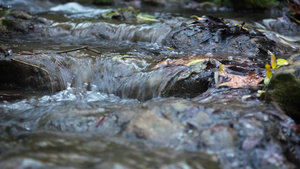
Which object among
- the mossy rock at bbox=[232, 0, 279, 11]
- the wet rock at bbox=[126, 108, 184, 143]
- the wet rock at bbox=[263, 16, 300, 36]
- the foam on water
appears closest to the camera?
the wet rock at bbox=[126, 108, 184, 143]

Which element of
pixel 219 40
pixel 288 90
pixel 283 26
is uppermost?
pixel 288 90

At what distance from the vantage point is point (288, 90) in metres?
2.26

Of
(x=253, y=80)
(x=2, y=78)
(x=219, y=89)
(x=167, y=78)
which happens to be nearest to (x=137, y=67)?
(x=167, y=78)

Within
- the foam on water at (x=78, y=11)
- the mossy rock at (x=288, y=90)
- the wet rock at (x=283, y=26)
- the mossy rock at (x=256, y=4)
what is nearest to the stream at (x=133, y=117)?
the mossy rock at (x=288, y=90)

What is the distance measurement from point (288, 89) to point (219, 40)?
2.67 meters

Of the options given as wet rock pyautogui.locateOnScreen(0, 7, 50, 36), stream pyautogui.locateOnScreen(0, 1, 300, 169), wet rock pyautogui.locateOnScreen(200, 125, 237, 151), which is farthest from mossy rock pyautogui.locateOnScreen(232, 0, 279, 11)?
wet rock pyautogui.locateOnScreen(200, 125, 237, 151)

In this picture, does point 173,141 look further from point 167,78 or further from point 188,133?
Result: point 167,78

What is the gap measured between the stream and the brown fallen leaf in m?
0.07

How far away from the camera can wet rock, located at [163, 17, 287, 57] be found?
15.0ft

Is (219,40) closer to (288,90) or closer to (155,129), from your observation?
(288,90)

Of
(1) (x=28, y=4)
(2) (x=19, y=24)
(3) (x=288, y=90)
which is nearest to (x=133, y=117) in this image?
(3) (x=288, y=90)

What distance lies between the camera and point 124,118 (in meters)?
2.21

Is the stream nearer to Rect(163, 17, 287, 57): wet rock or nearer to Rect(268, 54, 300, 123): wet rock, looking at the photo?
Rect(268, 54, 300, 123): wet rock

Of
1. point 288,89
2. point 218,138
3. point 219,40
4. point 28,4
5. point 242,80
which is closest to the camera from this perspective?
point 218,138
